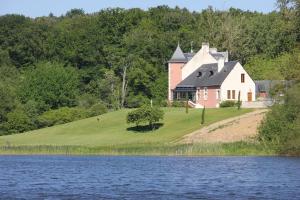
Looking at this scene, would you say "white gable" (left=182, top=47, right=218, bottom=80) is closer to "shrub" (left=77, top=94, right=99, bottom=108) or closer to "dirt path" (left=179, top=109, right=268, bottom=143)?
"shrub" (left=77, top=94, right=99, bottom=108)

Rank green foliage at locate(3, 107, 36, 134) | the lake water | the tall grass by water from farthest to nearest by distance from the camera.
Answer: green foliage at locate(3, 107, 36, 134), the tall grass by water, the lake water

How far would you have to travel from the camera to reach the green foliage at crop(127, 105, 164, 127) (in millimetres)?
98812

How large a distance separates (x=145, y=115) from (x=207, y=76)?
23.2m

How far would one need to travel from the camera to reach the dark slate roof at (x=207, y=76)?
115688mm

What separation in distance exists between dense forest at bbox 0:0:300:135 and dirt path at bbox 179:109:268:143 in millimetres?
33616

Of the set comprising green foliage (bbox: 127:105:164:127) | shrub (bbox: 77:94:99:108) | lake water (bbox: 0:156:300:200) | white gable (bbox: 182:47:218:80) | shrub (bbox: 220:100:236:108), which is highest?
white gable (bbox: 182:47:218:80)

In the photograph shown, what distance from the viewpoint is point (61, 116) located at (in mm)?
115812

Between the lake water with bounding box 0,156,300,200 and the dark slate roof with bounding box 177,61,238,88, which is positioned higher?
the dark slate roof with bounding box 177,61,238,88

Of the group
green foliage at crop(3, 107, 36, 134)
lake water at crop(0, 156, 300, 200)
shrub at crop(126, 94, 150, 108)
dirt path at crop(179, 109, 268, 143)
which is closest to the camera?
lake water at crop(0, 156, 300, 200)

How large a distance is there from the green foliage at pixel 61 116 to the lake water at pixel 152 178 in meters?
40.9

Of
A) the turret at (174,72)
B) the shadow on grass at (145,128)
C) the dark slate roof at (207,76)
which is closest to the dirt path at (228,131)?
the shadow on grass at (145,128)

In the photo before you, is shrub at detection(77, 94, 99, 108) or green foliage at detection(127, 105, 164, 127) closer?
green foliage at detection(127, 105, 164, 127)

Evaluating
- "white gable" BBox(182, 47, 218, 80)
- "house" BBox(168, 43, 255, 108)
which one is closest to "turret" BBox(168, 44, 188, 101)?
"house" BBox(168, 43, 255, 108)

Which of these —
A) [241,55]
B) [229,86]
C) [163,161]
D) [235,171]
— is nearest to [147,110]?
[229,86]
